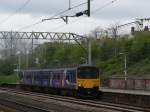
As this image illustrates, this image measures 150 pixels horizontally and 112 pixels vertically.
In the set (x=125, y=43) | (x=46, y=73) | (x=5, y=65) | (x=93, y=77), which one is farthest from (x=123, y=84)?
(x=5, y=65)

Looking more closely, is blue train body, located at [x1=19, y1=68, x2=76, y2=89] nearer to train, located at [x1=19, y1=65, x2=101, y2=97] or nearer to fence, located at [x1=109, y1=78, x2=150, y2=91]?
train, located at [x1=19, y1=65, x2=101, y2=97]

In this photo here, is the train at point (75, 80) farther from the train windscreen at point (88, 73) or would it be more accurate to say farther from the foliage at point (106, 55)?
the foliage at point (106, 55)

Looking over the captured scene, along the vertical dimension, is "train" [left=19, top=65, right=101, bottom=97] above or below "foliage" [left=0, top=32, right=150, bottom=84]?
below

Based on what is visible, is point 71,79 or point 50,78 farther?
point 50,78

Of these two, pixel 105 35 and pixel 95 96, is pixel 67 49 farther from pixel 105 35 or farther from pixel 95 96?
pixel 95 96

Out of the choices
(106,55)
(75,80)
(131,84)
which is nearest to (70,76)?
(75,80)

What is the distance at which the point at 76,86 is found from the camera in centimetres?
4184

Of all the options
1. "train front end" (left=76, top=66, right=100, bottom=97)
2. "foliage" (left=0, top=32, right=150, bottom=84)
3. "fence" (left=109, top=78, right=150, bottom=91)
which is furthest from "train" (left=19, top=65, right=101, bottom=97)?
"foliage" (left=0, top=32, right=150, bottom=84)

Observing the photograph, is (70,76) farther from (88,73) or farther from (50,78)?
(50,78)

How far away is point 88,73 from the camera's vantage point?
42.7m

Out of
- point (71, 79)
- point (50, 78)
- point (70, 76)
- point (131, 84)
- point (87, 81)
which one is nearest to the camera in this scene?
point (87, 81)

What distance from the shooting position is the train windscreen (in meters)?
42.2

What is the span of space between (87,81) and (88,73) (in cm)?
77

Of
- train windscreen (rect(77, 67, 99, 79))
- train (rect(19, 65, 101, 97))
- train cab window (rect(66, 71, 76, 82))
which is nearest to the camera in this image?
train (rect(19, 65, 101, 97))
